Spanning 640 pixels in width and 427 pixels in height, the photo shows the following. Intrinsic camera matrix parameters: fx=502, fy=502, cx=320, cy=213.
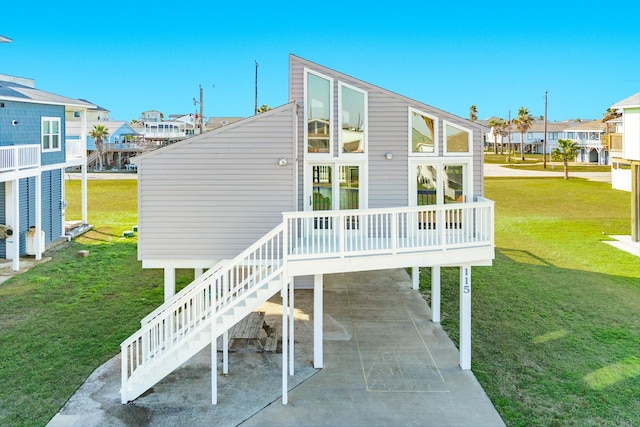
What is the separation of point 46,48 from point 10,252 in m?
97.0

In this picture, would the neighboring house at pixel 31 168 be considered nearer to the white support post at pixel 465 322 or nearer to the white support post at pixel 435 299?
the white support post at pixel 435 299

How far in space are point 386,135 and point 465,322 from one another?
4390 millimetres

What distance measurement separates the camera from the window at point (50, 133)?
A: 21.1 meters

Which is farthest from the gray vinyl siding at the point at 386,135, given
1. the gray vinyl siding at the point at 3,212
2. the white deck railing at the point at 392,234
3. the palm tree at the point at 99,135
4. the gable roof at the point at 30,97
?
the palm tree at the point at 99,135

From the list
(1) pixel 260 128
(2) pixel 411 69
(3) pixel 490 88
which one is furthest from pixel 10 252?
(3) pixel 490 88

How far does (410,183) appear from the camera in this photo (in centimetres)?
1141

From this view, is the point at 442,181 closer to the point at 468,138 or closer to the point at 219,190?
the point at 468,138

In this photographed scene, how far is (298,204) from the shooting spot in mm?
11570

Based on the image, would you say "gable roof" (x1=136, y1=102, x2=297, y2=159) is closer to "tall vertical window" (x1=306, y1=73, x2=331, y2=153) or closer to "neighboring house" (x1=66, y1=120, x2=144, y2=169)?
"tall vertical window" (x1=306, y1=73, x2=331, y2=153)

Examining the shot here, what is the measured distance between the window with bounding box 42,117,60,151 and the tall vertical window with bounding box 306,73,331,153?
48.4ft

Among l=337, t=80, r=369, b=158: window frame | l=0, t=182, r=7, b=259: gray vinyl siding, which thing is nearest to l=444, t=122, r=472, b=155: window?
l=337, t=80, r=369, b=158: window frame

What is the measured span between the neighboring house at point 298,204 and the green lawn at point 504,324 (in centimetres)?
121

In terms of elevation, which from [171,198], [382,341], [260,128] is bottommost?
[382,341]

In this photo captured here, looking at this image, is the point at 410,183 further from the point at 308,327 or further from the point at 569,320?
the point at 569,320
